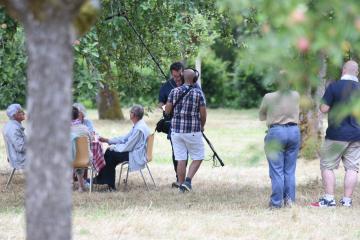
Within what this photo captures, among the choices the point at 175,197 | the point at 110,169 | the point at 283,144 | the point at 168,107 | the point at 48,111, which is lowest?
the point at 175,197

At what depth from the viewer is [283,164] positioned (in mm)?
8695

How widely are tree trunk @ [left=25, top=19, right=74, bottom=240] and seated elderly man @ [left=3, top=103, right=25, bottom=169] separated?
269 inches

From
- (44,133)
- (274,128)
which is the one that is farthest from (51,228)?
(274,128)

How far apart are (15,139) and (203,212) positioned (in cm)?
319

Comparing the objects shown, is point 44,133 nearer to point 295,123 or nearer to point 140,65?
point 295,123

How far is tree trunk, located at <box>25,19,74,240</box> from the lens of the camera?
139 inches

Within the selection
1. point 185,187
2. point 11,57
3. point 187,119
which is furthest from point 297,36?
point 185,187

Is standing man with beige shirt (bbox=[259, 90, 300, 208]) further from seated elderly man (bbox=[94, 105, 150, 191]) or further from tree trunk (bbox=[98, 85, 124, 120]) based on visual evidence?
tree trunk (bbox=[98, 85, 124, 120])

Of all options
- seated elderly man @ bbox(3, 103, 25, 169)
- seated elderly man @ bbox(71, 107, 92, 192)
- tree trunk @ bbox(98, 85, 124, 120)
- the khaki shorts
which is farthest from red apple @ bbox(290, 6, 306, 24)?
tree trunk @ bbox(98, 85, 124, 120)

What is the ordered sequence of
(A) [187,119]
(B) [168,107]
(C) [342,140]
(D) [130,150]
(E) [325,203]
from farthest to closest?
(D) [130,150] < (B) [168,107] < (A) [187,119] < (E) [325,203] < (C) [342,140]

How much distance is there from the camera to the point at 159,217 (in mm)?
7801

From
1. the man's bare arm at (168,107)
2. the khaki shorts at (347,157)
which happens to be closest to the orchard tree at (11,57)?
the man's bare arm at (168,107)

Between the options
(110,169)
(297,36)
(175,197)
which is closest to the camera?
→ (297,36)

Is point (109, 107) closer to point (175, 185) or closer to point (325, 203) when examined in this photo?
point (175, 185)
